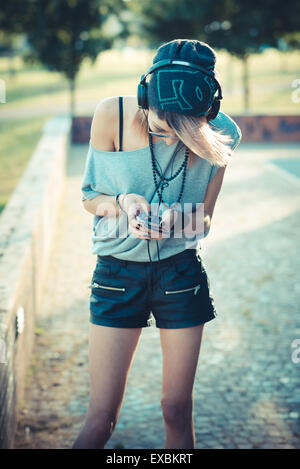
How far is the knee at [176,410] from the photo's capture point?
2.57 meters

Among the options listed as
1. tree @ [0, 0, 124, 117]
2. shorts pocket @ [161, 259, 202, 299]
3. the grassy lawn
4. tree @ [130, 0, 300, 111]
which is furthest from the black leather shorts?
tree @ [130, 0, 300, 111]

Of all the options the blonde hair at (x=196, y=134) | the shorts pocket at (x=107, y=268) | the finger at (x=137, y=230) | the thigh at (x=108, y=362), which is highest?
the blonde hair at (x=196, y=134)

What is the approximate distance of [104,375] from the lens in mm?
2480

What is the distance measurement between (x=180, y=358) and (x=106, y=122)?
1028 millimetres

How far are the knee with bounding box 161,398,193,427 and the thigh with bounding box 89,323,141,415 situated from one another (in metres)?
0.22

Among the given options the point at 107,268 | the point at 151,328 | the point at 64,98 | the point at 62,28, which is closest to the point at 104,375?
the point at 107,268

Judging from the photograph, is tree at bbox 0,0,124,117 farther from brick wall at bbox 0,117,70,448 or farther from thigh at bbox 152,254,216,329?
thigh at bbox 152,254,216,329

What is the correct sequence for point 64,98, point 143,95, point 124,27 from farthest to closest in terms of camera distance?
point 64,98
point 124,27
point 143,95

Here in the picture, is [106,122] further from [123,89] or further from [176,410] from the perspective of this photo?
[123,89]

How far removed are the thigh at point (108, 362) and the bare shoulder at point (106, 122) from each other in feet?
2.55

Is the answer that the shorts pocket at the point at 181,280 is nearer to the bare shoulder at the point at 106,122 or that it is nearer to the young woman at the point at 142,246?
the young woman at the point at 142,246

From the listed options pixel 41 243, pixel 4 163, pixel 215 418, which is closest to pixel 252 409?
pixel 215 418

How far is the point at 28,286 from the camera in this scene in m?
4.44

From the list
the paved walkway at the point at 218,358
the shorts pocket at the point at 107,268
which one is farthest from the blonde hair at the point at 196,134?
the paved walkway at the point at 218,358
